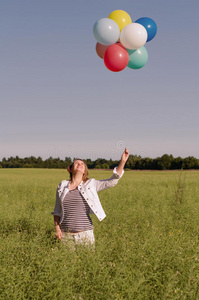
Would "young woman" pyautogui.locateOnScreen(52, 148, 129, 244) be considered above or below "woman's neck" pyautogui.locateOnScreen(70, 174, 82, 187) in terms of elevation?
below

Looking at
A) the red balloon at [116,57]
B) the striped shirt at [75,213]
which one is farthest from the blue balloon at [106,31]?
the striped shirt at [75,213]

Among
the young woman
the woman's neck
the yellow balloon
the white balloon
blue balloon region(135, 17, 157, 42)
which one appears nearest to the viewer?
the young woman

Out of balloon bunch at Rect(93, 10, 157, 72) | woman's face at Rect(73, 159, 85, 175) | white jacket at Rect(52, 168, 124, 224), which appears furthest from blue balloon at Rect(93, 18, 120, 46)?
white jacket at Rect(52, 168, 124, 224)

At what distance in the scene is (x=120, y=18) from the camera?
194 inches


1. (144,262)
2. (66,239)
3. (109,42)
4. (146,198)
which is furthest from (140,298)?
(146,198)

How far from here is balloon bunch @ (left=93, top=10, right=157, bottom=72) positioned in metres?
4.54

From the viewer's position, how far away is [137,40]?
14.9 feet

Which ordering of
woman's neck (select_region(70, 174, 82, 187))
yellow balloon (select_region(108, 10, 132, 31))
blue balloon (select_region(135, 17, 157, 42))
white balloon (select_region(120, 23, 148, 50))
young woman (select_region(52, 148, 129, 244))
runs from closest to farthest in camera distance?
young woman (select_region(52, 148, 129, 244)) < woman's neck (select_region(70, 174, 82, 187)) < white balloon (select_region(120, 23, 148, 50)) < yellow balloon (select_region(108, 10, 132, 31)) < blue balloon (select_region(135, 17, 157, 42))

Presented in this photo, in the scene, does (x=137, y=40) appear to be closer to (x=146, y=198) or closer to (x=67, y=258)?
(x=67, y=258)

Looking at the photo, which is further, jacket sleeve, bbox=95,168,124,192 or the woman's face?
the woman's face

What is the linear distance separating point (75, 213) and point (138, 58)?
10.1ft

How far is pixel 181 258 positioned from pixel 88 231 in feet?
4.19

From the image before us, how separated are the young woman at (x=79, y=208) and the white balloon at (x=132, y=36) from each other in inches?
77.8

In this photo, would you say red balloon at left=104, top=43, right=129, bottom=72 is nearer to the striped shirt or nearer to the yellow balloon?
the yellow balloon
